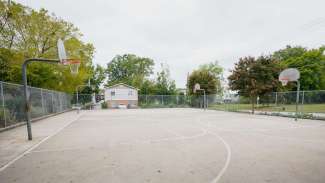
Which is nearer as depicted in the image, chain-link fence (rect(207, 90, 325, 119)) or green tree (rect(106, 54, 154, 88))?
chain-link fence (rect(207, 90, 325, 119))

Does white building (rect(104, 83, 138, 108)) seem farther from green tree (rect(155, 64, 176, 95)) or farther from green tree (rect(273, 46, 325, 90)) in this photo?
green tree (rect(273, 46, 325, 90))

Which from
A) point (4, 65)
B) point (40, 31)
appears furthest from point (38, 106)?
point (40, 31)

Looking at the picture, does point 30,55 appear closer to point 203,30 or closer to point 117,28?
point 117,28

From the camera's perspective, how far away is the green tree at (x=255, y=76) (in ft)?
57.7

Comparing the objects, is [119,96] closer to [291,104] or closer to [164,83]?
[164,83]

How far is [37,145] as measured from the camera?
17.6 feet

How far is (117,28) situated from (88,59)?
21.3 feet

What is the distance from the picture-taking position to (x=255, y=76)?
17.9 meters

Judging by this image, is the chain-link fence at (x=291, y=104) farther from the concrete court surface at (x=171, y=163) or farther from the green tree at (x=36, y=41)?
the green tree at (x=36, y=41)

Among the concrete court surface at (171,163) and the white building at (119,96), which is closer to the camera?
the concrete court surface at (171,163)

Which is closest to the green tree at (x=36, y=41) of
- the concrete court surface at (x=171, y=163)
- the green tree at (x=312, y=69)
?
the concrete court surface at (x=171, y=163)

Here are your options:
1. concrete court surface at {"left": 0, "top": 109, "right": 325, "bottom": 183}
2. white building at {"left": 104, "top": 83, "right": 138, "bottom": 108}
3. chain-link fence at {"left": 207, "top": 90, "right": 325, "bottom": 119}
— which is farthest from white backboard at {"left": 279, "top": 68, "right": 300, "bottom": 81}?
white building at {"left": 104, "top": 83, "right": 138, "bottom": 108}

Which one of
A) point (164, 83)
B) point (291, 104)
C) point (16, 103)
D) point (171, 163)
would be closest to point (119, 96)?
point (164, 83)

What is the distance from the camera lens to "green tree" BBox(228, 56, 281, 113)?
57.7 feet
